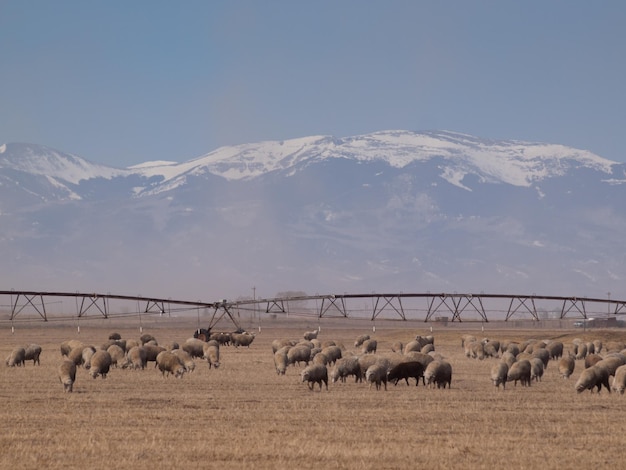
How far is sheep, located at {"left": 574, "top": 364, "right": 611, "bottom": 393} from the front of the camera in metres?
40.5

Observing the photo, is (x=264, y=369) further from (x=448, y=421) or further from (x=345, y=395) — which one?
(x=448, y=421)

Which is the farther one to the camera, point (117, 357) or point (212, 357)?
point (212, 357)

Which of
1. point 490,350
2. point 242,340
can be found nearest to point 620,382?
point 490,350

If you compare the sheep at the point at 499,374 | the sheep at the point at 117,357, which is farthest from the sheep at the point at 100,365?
the sheep at the point at 499,374

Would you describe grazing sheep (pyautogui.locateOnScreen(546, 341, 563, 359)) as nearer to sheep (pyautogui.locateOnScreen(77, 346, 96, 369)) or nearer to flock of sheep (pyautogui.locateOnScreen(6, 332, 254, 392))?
flock of sheep (pyautogui.locateOnScreen(6, 332, 254, 392))

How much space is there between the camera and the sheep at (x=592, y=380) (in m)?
40.5

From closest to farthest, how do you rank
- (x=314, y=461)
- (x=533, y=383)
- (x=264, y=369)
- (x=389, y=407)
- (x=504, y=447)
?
(x=314, y=461) < (x=504, y=447) < (x=389, y=407) < (x=533, y=383) < (x=264, y=369)

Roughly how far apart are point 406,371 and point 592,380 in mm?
7096

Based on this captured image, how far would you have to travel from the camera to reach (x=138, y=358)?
173ft

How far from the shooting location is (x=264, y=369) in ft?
178

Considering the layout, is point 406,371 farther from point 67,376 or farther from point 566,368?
point 67,376

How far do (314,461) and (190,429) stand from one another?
5.76 meters

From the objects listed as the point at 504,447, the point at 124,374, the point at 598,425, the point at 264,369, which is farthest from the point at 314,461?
the point at 264,369

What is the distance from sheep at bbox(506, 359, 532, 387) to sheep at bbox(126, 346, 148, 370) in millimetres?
18105
